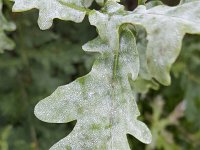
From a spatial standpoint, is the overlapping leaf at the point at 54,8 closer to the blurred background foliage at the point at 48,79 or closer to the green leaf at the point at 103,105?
the green leaf at the point at 103,105

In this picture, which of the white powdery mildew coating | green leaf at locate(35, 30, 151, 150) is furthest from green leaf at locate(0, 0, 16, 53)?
green leaf at locate(35, 30, 151, 150)

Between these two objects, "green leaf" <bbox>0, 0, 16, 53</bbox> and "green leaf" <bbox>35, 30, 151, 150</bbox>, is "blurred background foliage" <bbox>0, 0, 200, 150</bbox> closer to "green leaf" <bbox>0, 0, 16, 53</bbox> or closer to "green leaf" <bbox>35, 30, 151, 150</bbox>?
"green leaf" <bbox>0, 0, 16, 53</bbox>

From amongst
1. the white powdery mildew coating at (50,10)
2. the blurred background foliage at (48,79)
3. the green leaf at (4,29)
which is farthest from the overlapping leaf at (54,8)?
the blurred background foliage at (48,79)

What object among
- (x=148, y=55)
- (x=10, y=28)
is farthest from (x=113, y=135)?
(x=10, y=28)

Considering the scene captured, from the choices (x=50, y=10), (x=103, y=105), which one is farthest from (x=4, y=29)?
(x=103, y=105)

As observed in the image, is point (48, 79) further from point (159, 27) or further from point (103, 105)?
point (159, 27)

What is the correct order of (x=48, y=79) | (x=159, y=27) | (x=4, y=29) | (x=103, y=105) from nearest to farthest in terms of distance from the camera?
(x=159, y=27) < (x=103, y=105) < (x=4, y=29) < (x=48, y=79)

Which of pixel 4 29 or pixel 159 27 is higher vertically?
pixel 159 27
